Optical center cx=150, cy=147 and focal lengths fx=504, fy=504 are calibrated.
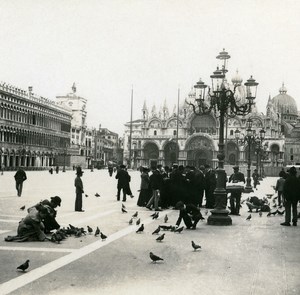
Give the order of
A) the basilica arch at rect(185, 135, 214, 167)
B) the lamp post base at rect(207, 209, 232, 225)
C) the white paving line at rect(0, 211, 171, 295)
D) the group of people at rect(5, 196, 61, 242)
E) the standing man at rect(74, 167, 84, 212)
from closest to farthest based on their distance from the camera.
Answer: the white paving line at rect(0, 211, 171, 295) < the group of people at rect(5, 196, 61, 242) < the lamp post base at rect(207, 209, 232, 225) < the standing man at rect(74, 167, 84, 212) < the basilica arch at rect(185, 135, 214, 167)

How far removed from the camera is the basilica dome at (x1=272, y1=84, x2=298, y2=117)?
108756mm

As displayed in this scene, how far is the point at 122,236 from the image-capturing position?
10195 mm

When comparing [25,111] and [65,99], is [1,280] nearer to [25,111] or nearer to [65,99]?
[25,111]

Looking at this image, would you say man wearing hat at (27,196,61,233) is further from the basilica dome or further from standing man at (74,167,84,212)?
the basilica dome

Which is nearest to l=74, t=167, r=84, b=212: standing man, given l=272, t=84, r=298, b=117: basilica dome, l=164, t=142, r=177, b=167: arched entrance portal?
l=164, t=142, r=177, b=167: arched entrance portal

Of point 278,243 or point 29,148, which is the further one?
point 29,148

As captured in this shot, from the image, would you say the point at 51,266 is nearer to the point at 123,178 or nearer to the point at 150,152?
the point at 123,178

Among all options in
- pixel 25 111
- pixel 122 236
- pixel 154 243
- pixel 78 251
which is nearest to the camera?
pixel 78 251

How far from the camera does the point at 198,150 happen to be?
91.2m

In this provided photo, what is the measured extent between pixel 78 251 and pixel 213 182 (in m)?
9.02

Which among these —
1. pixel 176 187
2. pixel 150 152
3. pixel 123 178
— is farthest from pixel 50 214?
pixel 150 152

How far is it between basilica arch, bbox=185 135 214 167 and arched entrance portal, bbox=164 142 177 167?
3040 millimetres

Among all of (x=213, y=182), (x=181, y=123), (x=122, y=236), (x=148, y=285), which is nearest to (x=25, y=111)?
(x=181, y=123)

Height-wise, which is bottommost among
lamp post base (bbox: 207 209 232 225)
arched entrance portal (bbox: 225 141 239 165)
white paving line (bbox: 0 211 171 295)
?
white paving line (bbox: 0 211 171 295)
